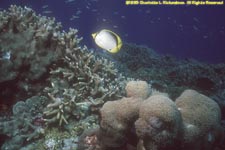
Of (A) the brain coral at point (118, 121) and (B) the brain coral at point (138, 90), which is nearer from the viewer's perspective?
(A) the brain coral at point (118, 121)

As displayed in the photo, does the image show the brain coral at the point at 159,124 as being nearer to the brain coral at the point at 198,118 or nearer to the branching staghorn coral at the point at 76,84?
the brain coral at the point at 198,118

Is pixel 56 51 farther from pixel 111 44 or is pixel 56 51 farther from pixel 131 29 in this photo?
pixel 131 29

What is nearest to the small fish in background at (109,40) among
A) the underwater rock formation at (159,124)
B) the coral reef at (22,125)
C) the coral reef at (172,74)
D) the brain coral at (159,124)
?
the underwater rock formation at (159,124)

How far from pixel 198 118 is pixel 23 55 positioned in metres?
4.42

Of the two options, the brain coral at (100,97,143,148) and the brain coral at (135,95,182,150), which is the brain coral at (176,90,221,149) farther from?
the brain coral at (100,97,143,148)

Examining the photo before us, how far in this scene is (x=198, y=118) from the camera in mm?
4957

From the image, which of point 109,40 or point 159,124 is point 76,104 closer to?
point 109,40

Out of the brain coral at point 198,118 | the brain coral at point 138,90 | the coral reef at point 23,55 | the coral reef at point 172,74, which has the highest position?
the coral reef at point 23,55

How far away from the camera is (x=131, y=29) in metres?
79.9

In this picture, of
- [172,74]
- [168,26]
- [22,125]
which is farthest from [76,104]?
[168,26]

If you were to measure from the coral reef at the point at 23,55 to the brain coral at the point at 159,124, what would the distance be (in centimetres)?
336

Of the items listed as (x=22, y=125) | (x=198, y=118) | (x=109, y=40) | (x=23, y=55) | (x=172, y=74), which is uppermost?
(x=109, y=40)

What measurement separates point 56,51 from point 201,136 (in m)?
4.19

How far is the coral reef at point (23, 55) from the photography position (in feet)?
21.5
